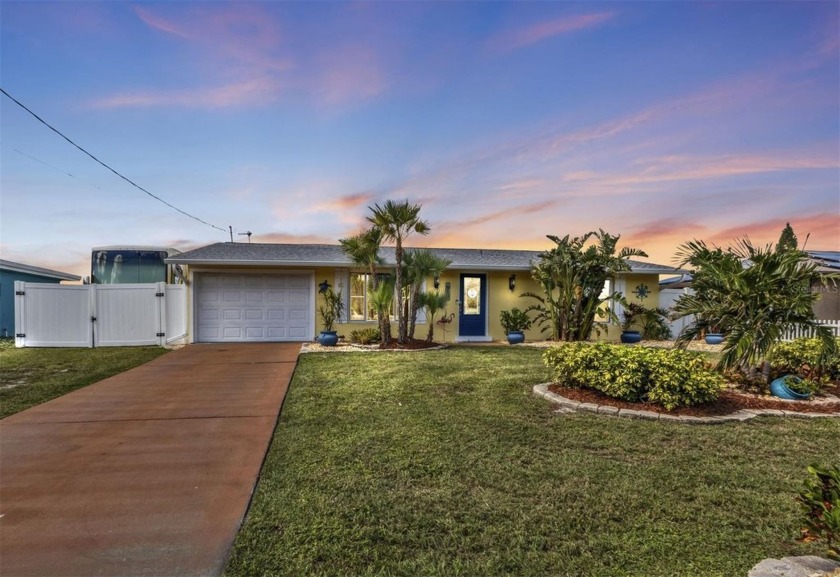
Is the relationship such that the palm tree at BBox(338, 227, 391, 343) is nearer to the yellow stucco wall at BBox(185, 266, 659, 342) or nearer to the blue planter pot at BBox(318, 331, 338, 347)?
the blue planter pot at BBox(318, 331, 338, 347)

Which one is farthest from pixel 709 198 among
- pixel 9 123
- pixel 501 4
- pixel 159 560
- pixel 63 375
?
pixel 9 123

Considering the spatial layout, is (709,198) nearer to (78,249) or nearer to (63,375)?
(63,375)

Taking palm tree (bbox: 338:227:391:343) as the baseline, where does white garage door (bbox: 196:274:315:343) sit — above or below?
below

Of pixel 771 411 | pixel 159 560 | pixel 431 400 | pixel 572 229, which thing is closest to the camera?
pixel 159 560

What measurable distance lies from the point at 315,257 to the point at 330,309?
5.51 feet

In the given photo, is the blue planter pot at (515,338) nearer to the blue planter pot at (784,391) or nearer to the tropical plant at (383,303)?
the tropical plant at (383,303)

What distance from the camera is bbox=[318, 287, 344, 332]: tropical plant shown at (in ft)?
42.0

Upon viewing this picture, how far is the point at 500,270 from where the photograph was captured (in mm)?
13633

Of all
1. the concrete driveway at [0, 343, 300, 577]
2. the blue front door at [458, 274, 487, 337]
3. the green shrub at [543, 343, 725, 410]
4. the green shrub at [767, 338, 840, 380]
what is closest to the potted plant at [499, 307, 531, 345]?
the blue front door at [458, 274, 487, 337]

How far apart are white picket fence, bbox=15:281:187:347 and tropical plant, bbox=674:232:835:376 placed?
12.7 m

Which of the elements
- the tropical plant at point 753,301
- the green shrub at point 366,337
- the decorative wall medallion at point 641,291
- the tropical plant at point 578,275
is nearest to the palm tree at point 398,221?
the green shrub at point 366,337

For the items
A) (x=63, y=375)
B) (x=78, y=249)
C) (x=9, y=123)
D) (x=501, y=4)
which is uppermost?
(x=501, y=4)

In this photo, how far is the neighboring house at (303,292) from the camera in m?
13.1

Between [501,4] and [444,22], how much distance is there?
1106mm
